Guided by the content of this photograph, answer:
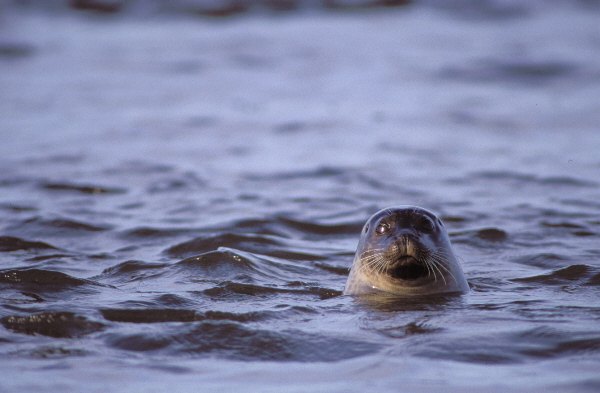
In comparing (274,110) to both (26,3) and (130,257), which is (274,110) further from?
(26,3)

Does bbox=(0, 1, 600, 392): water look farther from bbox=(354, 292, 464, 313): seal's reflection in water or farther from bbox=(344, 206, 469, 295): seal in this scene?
bbox=(344, 206, 469, 295): seal

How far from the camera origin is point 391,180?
1048 centimetres

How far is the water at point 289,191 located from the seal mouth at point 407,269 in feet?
0.94

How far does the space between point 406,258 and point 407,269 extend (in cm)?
12

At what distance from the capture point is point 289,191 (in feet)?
32.9

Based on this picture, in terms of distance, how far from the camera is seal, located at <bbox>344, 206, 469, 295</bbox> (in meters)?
5.49

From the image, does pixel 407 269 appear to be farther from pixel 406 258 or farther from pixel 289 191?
pixel 289 191

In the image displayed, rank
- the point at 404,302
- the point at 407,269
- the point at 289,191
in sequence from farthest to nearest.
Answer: the point at 289,191, the point at 407,269, the point at 404,302

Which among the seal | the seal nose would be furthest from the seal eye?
the seal nose

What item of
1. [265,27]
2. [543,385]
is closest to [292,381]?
[543,385]

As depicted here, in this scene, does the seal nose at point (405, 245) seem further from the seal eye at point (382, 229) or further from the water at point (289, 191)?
the water at point (289, 191)

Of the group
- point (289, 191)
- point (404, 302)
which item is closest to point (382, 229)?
point (404, 302)

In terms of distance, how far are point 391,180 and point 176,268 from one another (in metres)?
4.61

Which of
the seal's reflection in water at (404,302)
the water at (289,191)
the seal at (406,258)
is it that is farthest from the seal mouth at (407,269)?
the water at (289,191)
